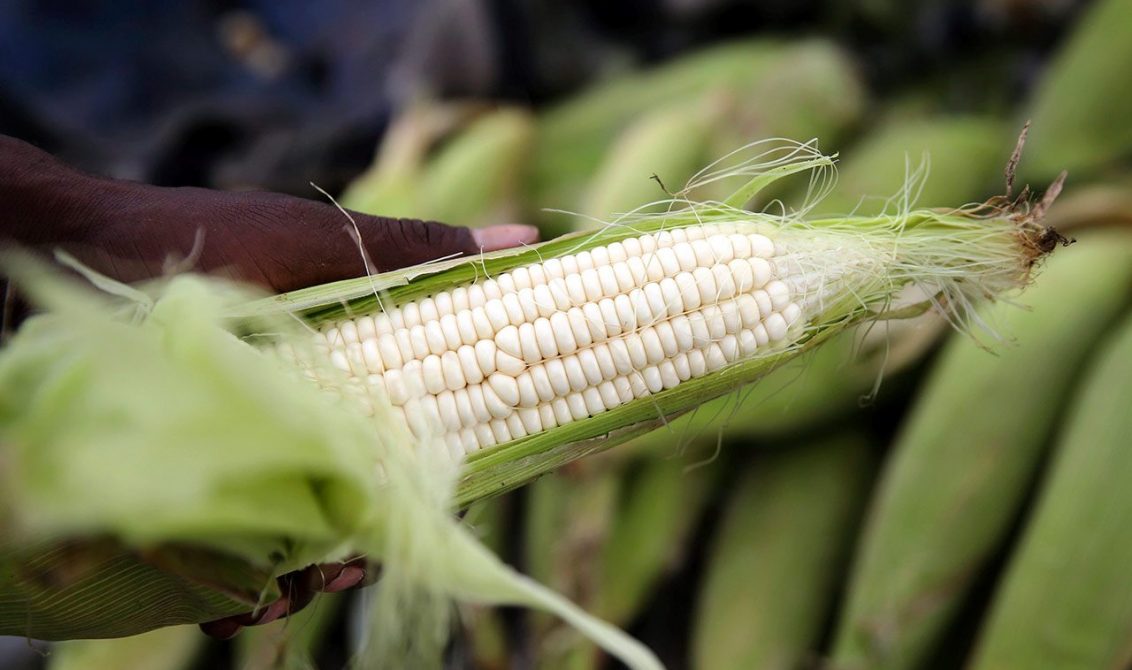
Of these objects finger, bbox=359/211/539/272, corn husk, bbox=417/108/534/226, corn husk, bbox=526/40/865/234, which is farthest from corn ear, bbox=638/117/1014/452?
corn husk, bbox=417/108/534/226

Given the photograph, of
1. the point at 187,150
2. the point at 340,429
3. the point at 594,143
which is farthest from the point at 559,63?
the point at 340,429

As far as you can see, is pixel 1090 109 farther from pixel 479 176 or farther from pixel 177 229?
pixel 177 229

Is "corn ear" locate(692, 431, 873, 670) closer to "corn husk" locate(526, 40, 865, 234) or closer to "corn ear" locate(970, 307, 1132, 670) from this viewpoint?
"corn ear" locate(970, 307, 1132, 670)

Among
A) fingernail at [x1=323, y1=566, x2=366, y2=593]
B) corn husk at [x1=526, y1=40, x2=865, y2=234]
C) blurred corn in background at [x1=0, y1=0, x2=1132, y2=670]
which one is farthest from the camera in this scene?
corn husk at [x1=526, y1=40, x2=865, y2=234]

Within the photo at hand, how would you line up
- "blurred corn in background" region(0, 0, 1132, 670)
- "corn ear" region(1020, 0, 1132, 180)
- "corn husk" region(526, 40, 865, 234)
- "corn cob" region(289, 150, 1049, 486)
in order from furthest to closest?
"corn husk" region(526, 40, 865, 234)
"corn ear" region(1020, 0, 1132, 180)
"blurred corn in background" region(0, 0, 1132, 670)
"corn cob" region(289, 150, 1049, 486)

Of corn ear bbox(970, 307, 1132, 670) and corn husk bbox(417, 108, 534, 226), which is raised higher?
corn husk bbox(417, 108, 534, 226)

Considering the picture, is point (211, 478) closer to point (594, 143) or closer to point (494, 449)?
point (494, 449)

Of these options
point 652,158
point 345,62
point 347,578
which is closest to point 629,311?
point 347,578

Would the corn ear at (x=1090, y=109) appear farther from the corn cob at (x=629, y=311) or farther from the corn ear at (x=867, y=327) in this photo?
the corn cob at (x=629, y=311)
